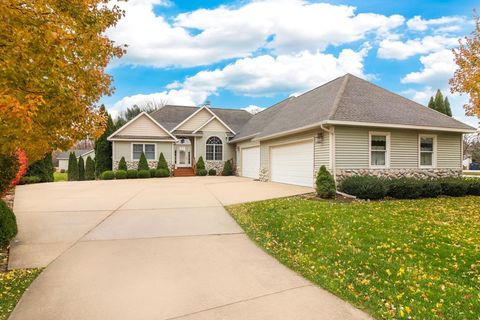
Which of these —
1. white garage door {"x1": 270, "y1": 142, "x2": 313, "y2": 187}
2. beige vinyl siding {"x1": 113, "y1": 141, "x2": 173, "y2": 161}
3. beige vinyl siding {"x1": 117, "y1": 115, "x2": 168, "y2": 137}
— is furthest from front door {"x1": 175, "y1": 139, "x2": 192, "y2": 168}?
white garage door {"x1": 270, "y1": 142, "x2": 313, "y2": 187}

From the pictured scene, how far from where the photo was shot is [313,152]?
13625 millimetres

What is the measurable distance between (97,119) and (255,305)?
444 centimetres

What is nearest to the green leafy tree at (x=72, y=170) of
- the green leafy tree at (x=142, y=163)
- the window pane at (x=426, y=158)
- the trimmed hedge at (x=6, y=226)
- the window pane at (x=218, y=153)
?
the green leafy tree at (x=142, y=163)

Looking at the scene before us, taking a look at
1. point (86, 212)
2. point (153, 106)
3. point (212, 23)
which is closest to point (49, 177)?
Answer: point (86, 212)

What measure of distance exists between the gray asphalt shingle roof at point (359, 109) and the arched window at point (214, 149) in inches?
377

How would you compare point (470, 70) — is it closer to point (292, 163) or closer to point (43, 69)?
point (292, 163)

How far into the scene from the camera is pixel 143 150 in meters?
24.2

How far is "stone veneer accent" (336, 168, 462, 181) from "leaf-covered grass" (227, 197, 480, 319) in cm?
355

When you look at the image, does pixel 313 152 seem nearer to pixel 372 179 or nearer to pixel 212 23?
pixel 372 179

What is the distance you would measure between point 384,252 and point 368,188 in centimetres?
592

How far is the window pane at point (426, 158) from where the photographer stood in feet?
46.2

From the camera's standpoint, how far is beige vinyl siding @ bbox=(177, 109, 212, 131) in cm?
2669

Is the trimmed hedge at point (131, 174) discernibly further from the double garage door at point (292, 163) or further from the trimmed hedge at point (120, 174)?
the double garage door at point (292, 163)

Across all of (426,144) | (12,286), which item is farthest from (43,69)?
(426,144)
